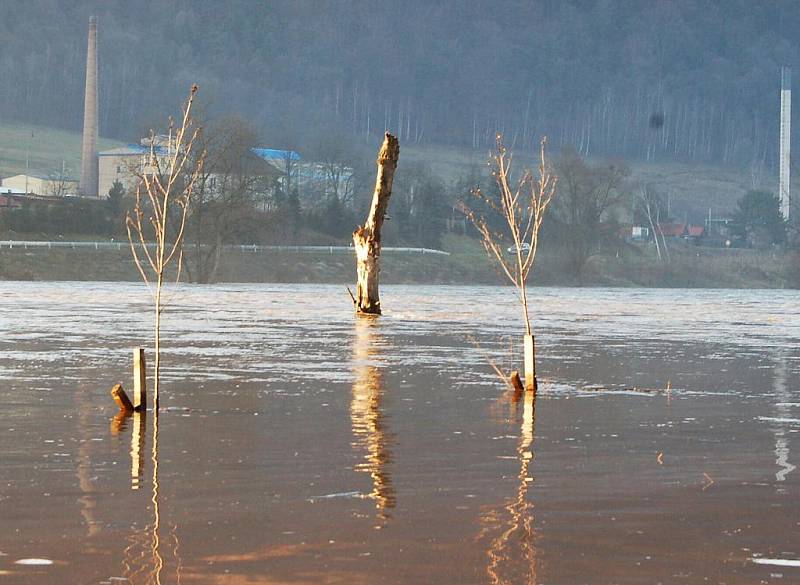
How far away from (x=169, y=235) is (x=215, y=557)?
125 m

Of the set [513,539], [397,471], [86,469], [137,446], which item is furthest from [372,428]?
[513,539]

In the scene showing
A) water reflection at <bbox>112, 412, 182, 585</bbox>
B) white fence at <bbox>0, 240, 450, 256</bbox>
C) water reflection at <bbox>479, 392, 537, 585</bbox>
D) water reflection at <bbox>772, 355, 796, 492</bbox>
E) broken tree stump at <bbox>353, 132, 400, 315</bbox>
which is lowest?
water reflection at <bbox>112, 412, 182, 585</bbox>

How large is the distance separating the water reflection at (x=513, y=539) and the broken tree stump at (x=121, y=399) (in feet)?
24.8

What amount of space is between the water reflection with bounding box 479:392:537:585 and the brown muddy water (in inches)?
1.3

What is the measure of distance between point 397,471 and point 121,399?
7.03 metres

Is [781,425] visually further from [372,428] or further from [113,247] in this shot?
[113,247]

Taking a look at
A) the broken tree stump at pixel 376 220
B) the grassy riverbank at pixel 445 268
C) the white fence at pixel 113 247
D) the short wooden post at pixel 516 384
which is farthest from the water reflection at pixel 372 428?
the white fence at pixel 113 247

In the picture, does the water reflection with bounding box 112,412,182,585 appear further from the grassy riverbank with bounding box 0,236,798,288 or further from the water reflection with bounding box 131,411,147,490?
the grassy riverbank with bounding box 0,236,798,288

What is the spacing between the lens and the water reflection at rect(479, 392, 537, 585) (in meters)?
11.0

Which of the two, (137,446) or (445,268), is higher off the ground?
(445,268)

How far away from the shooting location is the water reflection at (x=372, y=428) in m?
14.8

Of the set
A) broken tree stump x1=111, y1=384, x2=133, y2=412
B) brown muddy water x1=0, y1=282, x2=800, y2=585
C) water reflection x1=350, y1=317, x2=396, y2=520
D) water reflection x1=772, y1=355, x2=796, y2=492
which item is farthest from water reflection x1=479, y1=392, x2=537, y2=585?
broken tree stump x1=111, y1=384, x2=133, y2=412

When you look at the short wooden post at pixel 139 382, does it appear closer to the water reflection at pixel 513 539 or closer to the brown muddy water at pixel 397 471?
the brown muddy water at pixel 397 471

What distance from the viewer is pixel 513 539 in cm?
1241
